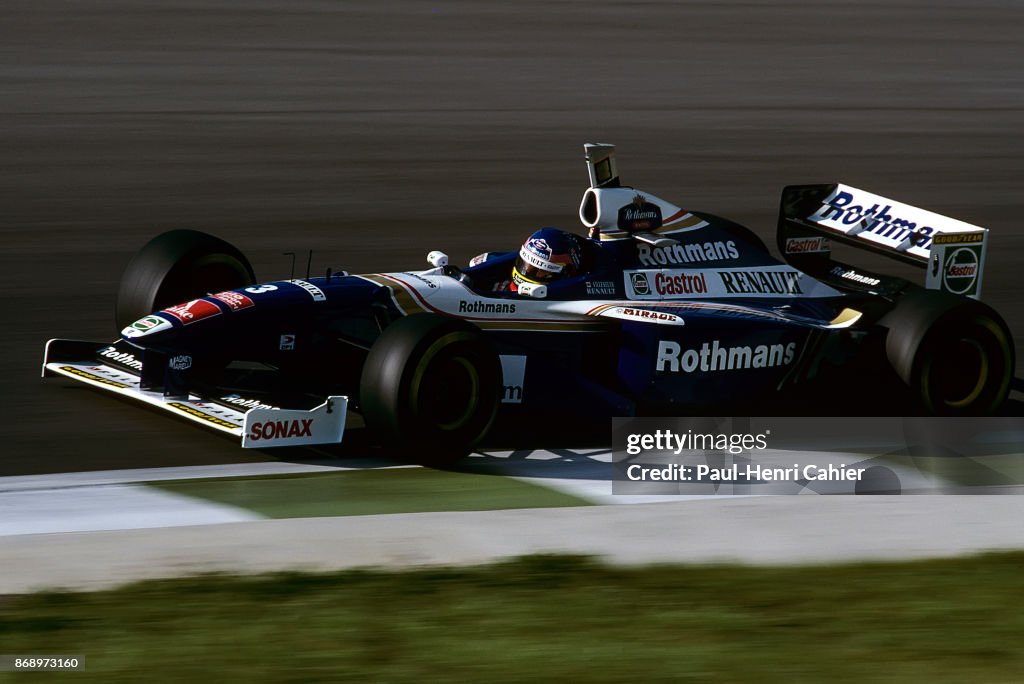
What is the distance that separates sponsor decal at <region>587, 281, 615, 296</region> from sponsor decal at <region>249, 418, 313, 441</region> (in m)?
2.11

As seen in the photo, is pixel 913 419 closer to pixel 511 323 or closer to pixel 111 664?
pixel 511 323

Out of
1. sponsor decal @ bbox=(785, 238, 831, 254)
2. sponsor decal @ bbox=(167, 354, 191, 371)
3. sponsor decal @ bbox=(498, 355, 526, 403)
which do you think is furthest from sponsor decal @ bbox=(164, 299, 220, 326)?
sponsor decal @ bbox=(785, 238, 831, 254)

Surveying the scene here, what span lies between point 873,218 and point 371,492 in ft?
15.3

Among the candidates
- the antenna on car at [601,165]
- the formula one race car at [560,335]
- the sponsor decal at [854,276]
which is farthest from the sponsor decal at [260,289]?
the sponsor decal at [854,276]

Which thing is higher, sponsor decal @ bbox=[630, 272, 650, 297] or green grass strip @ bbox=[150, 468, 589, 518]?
sponsor decal @ bbox=[630, 272, 650, 297]

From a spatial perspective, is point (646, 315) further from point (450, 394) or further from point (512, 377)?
point (450, 394)

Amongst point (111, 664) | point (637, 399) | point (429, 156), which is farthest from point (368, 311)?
point (429, 156)

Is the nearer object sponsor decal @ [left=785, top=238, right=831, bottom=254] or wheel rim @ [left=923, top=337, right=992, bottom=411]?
wheel rim @ [left=923, top=337, right=992, bottom=411]

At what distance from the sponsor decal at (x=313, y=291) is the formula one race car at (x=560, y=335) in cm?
1

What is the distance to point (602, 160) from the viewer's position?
9.45 meters

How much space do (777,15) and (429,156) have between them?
49.0 ft

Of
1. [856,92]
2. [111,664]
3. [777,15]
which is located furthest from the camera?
[777,15]

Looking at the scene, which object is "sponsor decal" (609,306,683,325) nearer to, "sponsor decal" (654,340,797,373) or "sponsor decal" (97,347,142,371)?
"sponsor decal" (654,340,797,373)

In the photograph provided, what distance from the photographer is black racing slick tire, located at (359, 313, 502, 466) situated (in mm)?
7430
